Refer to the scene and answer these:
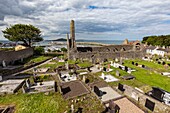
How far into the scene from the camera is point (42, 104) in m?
12.5

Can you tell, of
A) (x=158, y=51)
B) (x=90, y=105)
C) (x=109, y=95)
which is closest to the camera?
(x=90, y=105)

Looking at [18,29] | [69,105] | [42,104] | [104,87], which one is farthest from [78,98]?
[18,29]

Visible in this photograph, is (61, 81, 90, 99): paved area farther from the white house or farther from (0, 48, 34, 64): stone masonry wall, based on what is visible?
the white house

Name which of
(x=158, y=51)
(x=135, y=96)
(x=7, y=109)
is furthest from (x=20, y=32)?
(x=158, y=51)

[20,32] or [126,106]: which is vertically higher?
[20,32]

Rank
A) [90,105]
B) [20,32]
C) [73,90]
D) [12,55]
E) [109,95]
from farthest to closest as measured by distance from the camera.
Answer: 1. [20,32]
2. [12,55]
3. [73,90]
4. [109,95]
5. [90,105]

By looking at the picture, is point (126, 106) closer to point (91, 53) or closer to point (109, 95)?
point (109, 95)

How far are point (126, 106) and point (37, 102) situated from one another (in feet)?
31.3

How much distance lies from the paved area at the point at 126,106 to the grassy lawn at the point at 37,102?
562cm

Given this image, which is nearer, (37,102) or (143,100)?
(143,100)

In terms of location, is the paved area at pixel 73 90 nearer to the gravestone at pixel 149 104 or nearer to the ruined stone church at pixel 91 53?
the gravestone at pixel 149 104

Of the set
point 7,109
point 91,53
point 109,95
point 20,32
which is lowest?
point 7,109

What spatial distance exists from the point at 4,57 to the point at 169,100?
3547cm

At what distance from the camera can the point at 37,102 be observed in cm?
1288
